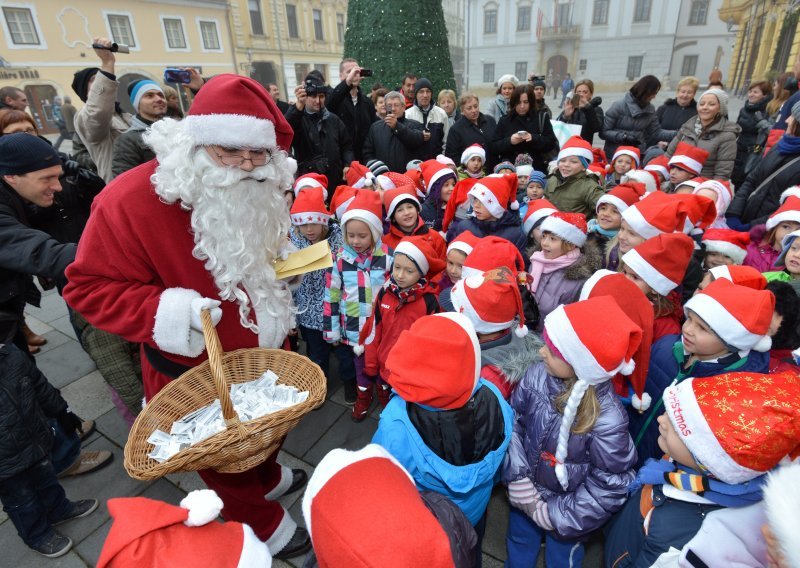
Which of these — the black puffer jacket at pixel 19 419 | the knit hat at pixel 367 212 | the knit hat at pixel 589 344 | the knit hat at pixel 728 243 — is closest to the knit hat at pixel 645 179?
the knit hat at pixel 728 243

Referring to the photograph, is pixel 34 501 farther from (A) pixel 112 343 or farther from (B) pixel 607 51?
(B) pixel 607 51

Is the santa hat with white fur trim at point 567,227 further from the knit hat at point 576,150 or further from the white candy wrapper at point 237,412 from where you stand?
the white candy wrapper at point 237,412

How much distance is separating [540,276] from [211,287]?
236cm

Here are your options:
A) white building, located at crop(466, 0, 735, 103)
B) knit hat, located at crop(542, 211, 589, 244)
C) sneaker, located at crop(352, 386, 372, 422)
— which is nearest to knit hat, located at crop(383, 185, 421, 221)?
knit hat, located at crop(542, 211, 589, 244)

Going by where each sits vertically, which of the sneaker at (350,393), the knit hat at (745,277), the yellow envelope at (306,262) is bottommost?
the sneaker at (350,393)

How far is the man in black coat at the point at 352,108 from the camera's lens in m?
5.83

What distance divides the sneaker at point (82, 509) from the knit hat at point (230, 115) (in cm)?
239

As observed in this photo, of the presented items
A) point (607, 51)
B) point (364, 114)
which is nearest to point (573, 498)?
point (364, 114)

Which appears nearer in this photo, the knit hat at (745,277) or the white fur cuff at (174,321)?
the white fur cuff at (174,321)

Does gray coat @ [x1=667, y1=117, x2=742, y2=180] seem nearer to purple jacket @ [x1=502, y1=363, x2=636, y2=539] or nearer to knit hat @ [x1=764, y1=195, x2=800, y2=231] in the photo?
knit hat @ [x1=764, y1=195, x2=800, y2=231]

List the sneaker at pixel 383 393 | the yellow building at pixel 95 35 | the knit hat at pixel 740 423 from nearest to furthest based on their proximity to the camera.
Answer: the knit hat at pixel 740 423
the sneaker at pixel 383 393
the yellow building at pixel 95 35

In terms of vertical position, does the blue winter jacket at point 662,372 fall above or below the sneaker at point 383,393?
above

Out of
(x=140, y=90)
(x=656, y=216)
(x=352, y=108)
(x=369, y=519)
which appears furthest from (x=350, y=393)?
(x=352, y=108)

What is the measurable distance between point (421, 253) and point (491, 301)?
784 millimetres
